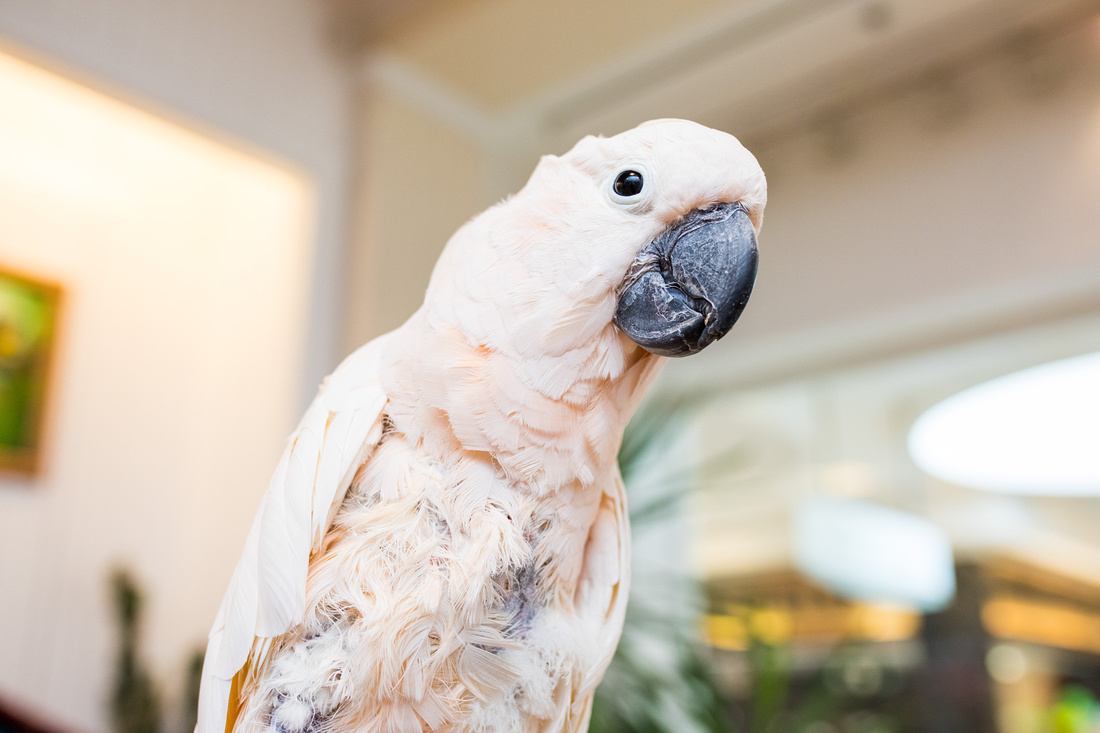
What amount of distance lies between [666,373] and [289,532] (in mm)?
2671

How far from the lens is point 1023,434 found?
9.48 feet

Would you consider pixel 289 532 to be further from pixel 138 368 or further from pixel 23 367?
pixel 138 368

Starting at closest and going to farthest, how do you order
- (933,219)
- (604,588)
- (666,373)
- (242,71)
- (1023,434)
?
(604,588) < (242,71) < (933,219) < (1023,434) < (666,373)

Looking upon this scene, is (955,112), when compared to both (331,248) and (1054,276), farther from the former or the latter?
(331,248)

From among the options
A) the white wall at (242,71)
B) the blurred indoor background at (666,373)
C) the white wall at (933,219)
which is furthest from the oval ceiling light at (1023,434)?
the white wall at (242,71)

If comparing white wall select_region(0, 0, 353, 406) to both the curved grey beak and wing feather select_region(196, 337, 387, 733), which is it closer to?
wing feather select_region(196, 337, 387, 733)

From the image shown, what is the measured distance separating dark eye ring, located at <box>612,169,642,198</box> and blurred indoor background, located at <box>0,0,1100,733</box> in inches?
54.0

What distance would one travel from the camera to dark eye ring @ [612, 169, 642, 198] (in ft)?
2.50

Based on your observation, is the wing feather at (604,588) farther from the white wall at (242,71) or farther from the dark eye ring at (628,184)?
the white wall at (242,71)

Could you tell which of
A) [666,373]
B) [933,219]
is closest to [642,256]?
[933,219]

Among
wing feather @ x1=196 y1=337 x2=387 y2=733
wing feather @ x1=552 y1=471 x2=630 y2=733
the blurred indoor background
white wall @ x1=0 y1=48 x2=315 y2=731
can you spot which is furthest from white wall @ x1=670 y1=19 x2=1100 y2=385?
wing feather @ x1=196 y1=337 x2=387 y2=733

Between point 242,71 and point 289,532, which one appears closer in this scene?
point 289,532

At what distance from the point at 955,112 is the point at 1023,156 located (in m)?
0.30

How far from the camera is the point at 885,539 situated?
3230 millimetres
